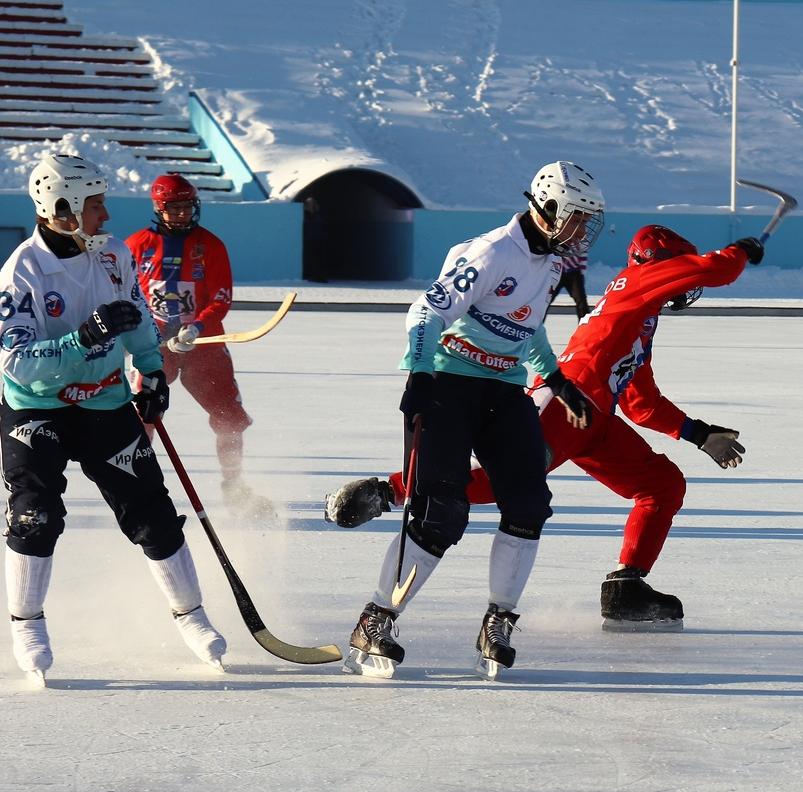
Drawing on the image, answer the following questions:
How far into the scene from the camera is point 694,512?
21.1ft

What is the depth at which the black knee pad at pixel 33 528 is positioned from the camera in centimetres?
387

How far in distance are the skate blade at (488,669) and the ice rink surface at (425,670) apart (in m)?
0.04

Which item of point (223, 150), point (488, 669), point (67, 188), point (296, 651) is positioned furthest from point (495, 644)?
point (223, 150)

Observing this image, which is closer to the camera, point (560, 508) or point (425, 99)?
point (560, 508)

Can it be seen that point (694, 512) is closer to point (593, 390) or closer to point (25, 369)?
point (593, 390)

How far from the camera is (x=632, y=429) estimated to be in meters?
4.73

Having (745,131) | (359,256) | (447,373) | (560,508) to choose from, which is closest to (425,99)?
(359,256)

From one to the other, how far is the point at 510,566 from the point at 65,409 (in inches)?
53.4

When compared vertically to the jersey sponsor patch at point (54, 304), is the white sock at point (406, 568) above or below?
below

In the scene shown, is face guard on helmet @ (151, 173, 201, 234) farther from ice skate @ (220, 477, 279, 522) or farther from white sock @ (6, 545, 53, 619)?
white sock @ (6, 545, 53, 619)

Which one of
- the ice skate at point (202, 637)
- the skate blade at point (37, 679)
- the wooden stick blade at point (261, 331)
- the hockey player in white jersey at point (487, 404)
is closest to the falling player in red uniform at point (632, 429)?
the hockey player in white jersey at point (487, 404)

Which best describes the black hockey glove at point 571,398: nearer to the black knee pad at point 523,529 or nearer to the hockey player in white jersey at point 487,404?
the hockey player in white jersey at point 487,404

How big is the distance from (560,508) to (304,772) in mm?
3504

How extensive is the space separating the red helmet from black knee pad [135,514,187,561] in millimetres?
1839
